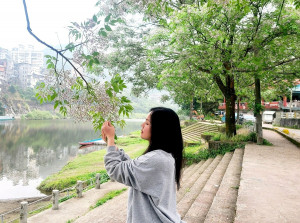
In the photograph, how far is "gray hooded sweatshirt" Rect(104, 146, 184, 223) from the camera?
1.33m

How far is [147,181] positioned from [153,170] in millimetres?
67

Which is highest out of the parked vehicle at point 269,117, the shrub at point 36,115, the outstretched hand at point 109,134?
the outstretched hand at point 109,134

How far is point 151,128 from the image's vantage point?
1.49 metres

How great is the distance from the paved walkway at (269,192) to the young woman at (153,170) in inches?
83.5

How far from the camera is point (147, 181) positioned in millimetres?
1327

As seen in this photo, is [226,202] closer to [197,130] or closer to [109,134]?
[109,134]

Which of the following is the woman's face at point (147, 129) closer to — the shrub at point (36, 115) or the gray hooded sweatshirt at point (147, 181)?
the gray hooded sweatshirt at point (147, 181)

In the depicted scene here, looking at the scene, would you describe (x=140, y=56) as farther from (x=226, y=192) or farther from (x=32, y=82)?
(x=32, y=82)

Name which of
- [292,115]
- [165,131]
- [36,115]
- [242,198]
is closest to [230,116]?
[242,198]

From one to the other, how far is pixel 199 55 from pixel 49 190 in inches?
393

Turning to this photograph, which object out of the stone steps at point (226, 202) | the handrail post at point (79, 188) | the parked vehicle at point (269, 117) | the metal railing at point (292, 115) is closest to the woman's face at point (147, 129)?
the stone steps at point (226, 202)

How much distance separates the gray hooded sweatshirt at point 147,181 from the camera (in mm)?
1326

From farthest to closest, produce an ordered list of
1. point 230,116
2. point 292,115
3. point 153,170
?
point 292,115 → point 230,116 → point 153,170

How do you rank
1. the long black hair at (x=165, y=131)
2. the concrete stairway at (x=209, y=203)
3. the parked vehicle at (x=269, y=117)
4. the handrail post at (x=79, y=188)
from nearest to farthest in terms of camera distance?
the long black hair at (x=165, y=131) < the concrete stairway at (x=209, y=203) < the handrail post at (x=79, y=188) < the parked vehicle at (x=269, y=117)
